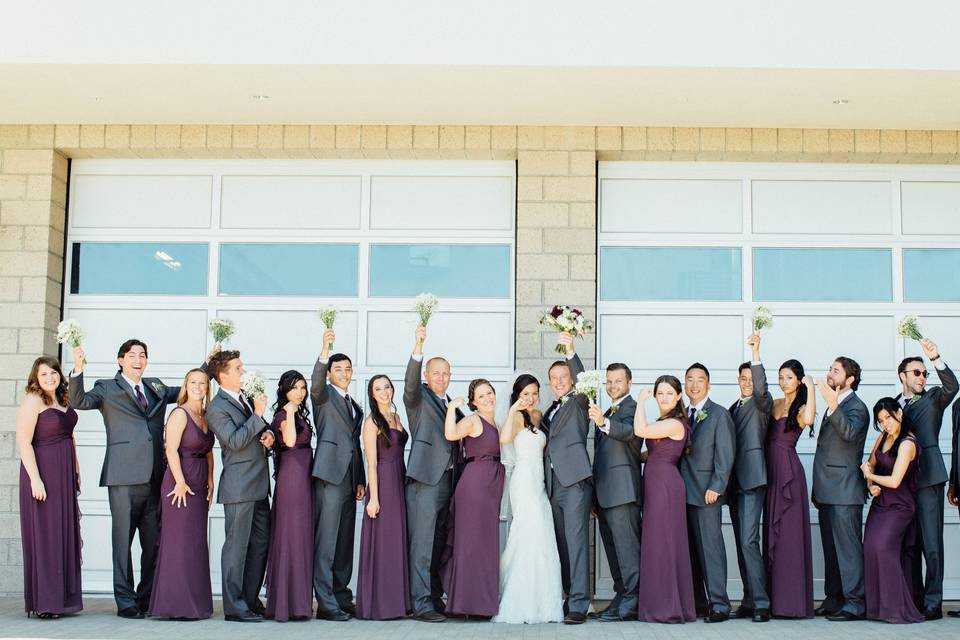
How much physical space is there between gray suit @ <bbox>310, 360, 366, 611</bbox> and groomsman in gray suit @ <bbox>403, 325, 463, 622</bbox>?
0.43m

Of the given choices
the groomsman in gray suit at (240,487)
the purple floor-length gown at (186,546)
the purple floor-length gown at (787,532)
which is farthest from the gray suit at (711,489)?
the purple floor-length gown at (186,546)

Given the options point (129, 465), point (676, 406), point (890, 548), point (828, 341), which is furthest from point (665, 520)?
point (129, 465)

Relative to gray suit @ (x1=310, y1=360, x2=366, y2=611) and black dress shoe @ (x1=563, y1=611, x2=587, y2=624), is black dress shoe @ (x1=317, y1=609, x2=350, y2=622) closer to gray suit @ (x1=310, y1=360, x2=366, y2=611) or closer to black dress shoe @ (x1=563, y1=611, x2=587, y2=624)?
gray suit @ (x1=310, y1=360, x2=366, y2=611)

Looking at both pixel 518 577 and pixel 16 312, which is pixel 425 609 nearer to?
pixel 518 577

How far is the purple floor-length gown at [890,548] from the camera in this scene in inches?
306

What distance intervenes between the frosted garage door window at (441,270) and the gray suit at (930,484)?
11.1 feet

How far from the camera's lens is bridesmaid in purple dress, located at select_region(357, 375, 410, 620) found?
309 inches

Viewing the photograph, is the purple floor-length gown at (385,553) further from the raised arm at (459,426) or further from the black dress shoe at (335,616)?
the raised arm at (459,426)

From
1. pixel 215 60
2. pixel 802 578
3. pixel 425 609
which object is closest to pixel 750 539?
pixel 802 578

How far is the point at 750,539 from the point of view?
26.2 ft

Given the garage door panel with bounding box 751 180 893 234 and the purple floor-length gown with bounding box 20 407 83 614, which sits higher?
the garage door panel with bounding box 751 180 893 234

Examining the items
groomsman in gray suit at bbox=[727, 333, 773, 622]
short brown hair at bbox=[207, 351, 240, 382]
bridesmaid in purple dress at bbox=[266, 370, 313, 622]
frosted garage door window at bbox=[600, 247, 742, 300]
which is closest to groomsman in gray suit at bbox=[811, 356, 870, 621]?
groomsman in gray suit at bbox=[727, 333, 773, 622]

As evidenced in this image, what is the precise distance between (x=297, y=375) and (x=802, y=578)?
3.81 meters

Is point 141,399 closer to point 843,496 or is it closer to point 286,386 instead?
point 286,386
